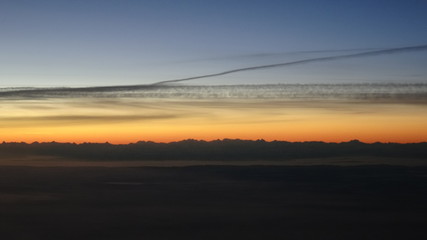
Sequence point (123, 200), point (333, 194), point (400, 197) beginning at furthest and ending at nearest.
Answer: point (333, 194)
point (400, 197)
point (123, 200)

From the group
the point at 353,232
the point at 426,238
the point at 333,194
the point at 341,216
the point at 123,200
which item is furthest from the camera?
the point at 333,194

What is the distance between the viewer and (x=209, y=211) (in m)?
42.3

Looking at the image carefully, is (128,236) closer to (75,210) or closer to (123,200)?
(75,210)

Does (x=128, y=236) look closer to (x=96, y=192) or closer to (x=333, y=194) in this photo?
(x=96, y=192)

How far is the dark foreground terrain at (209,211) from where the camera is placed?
32469 millimetres

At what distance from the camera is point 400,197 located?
5400cm

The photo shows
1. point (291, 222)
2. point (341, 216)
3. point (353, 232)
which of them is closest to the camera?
point (353, 232)

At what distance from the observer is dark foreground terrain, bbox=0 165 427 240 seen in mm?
32469

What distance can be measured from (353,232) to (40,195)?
30.8m

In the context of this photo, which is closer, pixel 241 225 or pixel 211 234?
pixel 211 234

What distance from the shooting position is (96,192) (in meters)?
57.0

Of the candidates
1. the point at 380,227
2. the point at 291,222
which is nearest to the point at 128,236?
the point at 291,222

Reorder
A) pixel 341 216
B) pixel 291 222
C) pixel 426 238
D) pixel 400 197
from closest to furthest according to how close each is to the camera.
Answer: pixel 426 238
pixel 291 222
pixel 341 216
pixel 400 197


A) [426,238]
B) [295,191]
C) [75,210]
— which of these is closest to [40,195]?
[75,210]
